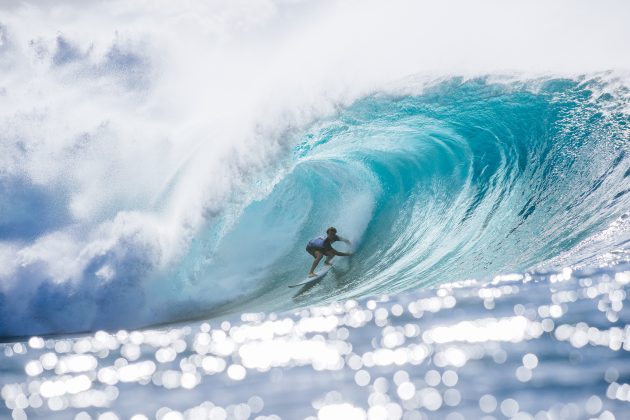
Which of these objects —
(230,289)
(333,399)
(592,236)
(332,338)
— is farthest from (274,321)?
(592,236)

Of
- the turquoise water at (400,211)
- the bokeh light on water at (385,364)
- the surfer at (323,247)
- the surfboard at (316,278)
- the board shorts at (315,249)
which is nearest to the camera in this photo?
the bokeh light on water at (385,364)

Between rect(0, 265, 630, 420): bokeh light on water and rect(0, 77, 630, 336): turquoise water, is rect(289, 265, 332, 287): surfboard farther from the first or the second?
rect(0, 265, 630, 420): bokeh light on water

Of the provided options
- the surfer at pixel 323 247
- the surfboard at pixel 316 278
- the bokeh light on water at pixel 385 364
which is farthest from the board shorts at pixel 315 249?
the bokeh light on water at pixel 385 364

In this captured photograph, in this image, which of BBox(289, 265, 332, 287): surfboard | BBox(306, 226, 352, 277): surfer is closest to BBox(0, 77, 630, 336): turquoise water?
BBox(289, 265, 332, 287): surfboard

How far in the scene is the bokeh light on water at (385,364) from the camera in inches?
183

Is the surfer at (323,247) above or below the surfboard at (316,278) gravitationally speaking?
above

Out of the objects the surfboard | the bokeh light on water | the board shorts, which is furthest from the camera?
the board shorts

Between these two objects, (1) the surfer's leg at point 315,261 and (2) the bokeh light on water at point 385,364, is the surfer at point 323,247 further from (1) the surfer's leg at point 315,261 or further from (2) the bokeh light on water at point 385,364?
(2) the bokeh light on water at point 385,364

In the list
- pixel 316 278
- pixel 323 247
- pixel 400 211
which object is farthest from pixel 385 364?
pixel 400 211

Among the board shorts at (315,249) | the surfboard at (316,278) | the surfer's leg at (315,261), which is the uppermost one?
the board shorts at (315,249)

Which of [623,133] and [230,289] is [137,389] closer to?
[230,289]

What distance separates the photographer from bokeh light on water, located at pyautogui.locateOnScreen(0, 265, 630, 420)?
4652 millimetres

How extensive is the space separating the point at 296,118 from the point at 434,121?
3352mm

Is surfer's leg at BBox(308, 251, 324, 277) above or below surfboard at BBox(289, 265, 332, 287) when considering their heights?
above
